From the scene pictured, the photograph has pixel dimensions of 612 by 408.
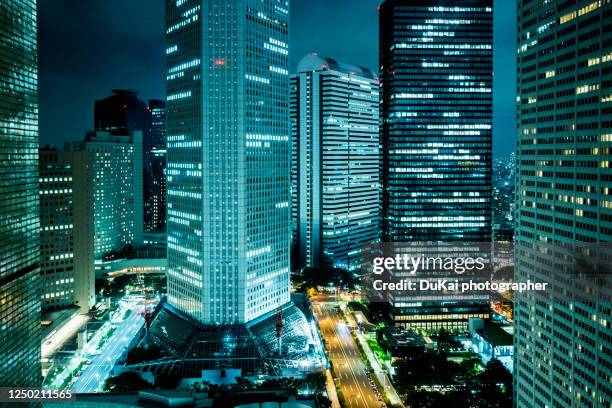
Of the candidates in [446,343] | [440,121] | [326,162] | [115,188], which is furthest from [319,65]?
[446,343]

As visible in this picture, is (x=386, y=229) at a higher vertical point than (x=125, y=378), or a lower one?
higher

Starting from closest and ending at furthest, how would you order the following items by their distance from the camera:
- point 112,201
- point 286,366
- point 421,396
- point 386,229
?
point 421,396, point 286,366, point 386,229, point 112,201

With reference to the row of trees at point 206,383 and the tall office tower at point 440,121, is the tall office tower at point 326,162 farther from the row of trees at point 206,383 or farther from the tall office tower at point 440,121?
the row of trees at point 206,383

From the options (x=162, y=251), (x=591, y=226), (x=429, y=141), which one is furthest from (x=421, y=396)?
(x=162, y=251)

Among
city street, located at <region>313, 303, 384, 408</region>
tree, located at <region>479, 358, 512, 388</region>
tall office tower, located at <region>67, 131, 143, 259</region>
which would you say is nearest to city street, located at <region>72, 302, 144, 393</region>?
city street, located at <region>313, 303, 384, 408</region>

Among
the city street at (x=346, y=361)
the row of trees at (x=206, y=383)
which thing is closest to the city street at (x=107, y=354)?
the row of trees at (x=206, y=383)

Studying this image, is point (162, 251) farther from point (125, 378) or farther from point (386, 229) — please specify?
point (125, 378)

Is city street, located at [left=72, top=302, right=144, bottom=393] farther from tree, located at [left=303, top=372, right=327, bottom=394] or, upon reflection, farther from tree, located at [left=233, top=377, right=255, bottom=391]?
tree, located at [left=303, top=372, right=327, bottom=394]
